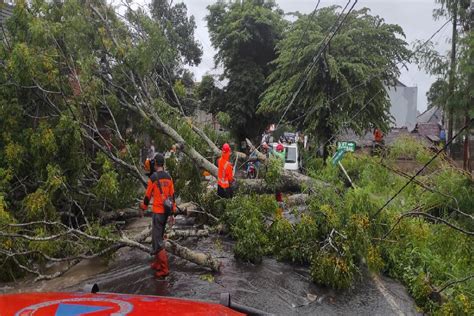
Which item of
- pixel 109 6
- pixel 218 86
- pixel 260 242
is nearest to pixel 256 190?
pixel 260 242

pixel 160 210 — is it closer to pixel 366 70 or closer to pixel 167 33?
pixel 167 33

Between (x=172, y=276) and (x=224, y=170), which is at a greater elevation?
(x=224, y=170)

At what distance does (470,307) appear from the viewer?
16.0 ft

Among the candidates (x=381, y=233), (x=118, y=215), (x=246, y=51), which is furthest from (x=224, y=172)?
(x=246, y=51)

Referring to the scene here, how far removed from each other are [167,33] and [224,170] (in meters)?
3.03

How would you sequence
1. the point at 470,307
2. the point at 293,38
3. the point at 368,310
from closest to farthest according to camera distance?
the point at 470,307 < the point at 368,310 < the point at 293,38

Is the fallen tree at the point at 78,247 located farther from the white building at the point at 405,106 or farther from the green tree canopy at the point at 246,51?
the white building at the point at 405,106

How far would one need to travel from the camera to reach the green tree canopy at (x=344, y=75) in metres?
16.6

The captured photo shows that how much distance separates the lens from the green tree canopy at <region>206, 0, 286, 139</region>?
77.0 ft

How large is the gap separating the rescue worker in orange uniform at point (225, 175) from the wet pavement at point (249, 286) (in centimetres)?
134

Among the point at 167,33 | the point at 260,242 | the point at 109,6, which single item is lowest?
the point at 260,242

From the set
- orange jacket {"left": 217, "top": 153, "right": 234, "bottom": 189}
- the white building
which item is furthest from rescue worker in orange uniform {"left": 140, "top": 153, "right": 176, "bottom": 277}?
the white building

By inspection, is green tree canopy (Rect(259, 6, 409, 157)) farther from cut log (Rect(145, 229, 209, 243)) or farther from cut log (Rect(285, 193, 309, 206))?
cut log (Rect(145, 229, 209, 243))

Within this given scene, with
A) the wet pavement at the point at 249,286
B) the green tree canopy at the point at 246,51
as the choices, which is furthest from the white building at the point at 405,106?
the wet pavement at the point at 249,286
